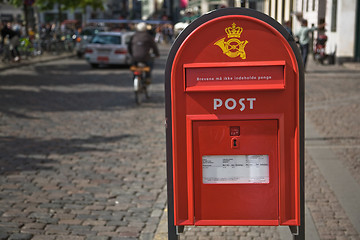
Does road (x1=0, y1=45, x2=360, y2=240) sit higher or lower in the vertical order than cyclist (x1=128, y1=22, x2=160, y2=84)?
lower

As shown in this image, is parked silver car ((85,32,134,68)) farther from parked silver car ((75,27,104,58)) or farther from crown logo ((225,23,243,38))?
crown logo ((225,23,243,38))

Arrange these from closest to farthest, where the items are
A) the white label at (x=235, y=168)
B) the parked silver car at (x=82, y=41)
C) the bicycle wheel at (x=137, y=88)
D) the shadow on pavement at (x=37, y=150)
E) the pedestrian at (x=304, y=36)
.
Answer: the white label at (x=235, y=168), the shadow on pavement at (x=37, y=150), the bicycle wheel at (x=137, y=88), the pedestrian at (x=304, y=36), the parked silver car at (x=82, y=41)

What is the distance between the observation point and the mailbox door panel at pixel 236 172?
358 centimetres

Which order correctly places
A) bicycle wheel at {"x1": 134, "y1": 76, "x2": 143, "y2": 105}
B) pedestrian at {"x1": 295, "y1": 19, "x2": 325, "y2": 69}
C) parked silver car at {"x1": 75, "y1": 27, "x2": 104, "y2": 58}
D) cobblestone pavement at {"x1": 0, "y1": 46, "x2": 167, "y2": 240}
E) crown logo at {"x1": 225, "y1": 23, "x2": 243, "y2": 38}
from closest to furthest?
1. crown logo at {"x1": 225, "y1": 23, "x2": 243, "y2": 38}
2. cobblestone pavement at {"x1": 0, "y1": 46, "x2": 167, "y2": 240}
3. bicycle wheel at {"x1": 134, "y1": 76, "x2": 143, "y2": 105}
4. pedestrian at {"x1": 295, "y1": 19, "x2": 325, "y2": 69}
5. parked silver car at {"x1": 75, "y1": 27, "x2": 104, "y2": 58}

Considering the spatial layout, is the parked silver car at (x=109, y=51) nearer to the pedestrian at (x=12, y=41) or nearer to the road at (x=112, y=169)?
the pedestrian at (x=12, y=41)

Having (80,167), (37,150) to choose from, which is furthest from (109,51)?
(80,167)

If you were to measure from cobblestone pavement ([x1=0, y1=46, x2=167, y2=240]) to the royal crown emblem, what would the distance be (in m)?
2.08

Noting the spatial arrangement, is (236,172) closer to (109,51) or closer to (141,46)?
(141,46)

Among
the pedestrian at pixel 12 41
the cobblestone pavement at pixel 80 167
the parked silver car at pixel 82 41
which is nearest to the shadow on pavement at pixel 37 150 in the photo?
the cobblestone pavement at pixel 80 167

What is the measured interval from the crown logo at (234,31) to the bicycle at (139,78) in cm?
1011

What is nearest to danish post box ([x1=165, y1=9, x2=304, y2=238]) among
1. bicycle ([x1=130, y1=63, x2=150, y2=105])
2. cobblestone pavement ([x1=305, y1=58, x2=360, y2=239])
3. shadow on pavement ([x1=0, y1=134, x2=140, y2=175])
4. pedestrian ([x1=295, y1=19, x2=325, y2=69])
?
cobblestone pavement ([x1=305, y1=58, x2=360, y2=239])

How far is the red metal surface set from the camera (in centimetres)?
350

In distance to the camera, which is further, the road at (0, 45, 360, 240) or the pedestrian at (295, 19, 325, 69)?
the pedestrian at (295, 19, 325, 69)

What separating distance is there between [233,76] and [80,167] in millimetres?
4405
